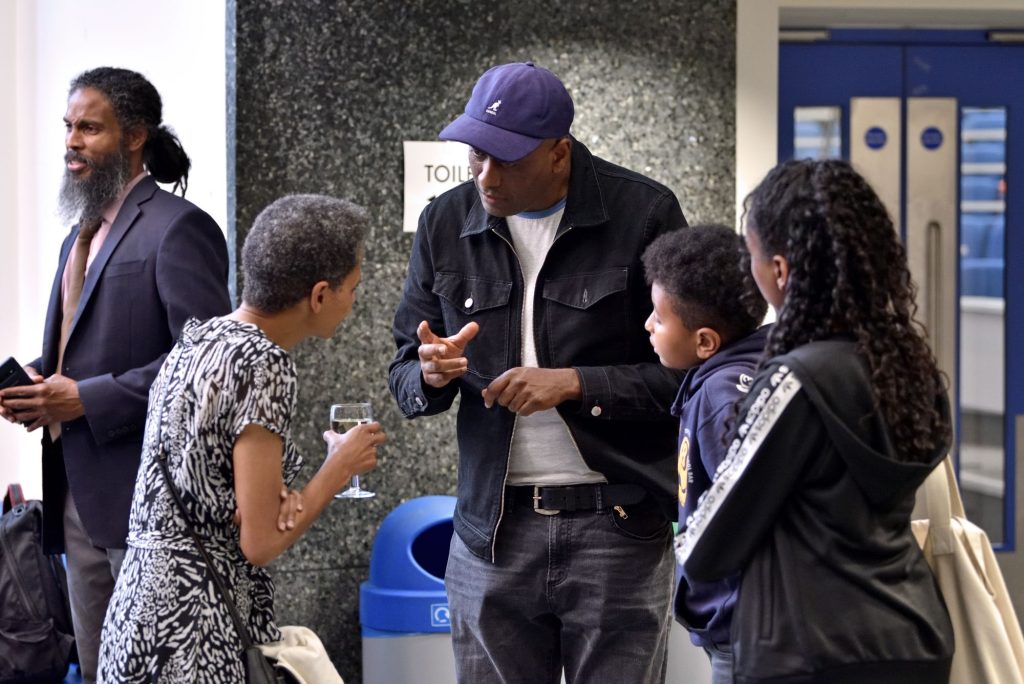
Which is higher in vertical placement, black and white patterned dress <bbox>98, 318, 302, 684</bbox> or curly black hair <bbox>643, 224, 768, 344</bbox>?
curly black hair <bbox>643, 224, 768, 344</bbox>

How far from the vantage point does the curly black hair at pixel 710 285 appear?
2.18m

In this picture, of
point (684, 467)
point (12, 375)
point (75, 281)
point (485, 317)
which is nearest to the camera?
point (684, 467)

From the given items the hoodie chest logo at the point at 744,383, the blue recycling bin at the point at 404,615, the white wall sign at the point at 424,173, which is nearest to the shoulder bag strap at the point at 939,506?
the hoodie chest logo at the point at 744,383

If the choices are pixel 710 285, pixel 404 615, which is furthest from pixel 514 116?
pixel 404 615

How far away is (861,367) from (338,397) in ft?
8.90

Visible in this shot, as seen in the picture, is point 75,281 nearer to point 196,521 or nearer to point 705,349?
point 196,521

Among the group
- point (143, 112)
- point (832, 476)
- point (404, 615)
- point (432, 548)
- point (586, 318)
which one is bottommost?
point (404, 615)

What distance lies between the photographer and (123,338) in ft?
9.76

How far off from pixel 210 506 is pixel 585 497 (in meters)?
0.78

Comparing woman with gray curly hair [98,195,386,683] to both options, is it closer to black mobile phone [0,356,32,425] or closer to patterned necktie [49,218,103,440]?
black mobile phone [0,356,32,425]

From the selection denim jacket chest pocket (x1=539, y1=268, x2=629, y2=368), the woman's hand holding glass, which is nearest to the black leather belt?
denim jacket chest pocket (x1=539, y1=268, x2=629, y2=368)

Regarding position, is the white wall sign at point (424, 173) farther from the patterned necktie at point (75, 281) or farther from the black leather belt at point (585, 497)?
the black leather belt at point (585, 497)

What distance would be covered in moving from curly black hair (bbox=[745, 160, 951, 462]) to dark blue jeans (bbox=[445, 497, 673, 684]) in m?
0.77

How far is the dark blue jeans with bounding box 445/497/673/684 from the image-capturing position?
239 cm
